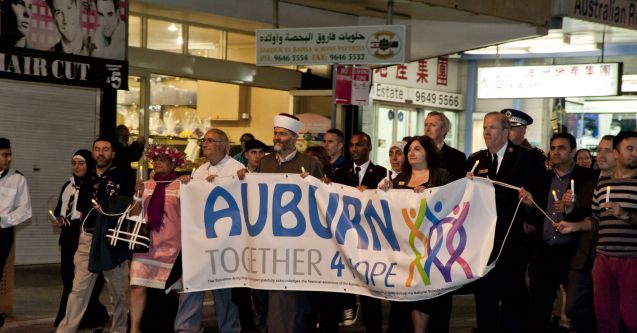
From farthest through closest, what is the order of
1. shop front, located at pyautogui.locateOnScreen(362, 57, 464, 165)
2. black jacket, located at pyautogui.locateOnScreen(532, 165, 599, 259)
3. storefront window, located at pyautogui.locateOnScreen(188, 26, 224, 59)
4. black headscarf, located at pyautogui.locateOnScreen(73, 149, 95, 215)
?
shop front, located at pyautogui.locateOnScreen(362, 57, 464, 165), storefront window, located at pyautogui.locateOnScreen(188, 26, 224, 59), black headscarf, located at pyautogui.locateOnScreen(73, 149, 95, 215), black jacket, located at pyautogui.locateOnScreen(532, 165, 599, 259)

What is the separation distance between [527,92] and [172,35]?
9.77 metres

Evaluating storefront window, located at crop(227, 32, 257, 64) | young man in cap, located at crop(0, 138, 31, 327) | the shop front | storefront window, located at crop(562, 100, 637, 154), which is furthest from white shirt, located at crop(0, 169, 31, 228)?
storefront window, located at crop(562, 100, 637, 154)

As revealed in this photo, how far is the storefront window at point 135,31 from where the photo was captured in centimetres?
1820

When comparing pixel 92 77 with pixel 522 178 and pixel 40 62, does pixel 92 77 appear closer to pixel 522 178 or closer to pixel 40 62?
pixel 40 62

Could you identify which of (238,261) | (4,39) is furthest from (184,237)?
(4,39)

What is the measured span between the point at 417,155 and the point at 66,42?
311 inches

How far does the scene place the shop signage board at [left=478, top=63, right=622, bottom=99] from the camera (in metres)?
24.2

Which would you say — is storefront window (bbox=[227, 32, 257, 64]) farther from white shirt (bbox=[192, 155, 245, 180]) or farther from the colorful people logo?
the colorful people logo

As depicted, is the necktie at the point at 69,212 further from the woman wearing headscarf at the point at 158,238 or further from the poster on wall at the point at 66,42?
the poster on wall at the point at 66,42

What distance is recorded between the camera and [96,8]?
16.6 m

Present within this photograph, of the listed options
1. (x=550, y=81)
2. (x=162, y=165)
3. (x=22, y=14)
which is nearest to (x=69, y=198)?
(x=162, y=165)

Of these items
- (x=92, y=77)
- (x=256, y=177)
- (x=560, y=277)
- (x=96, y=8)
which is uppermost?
(x=96, y=8)

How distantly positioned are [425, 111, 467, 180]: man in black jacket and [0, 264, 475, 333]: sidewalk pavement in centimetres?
176

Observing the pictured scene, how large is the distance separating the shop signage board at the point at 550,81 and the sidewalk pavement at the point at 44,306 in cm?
1014
